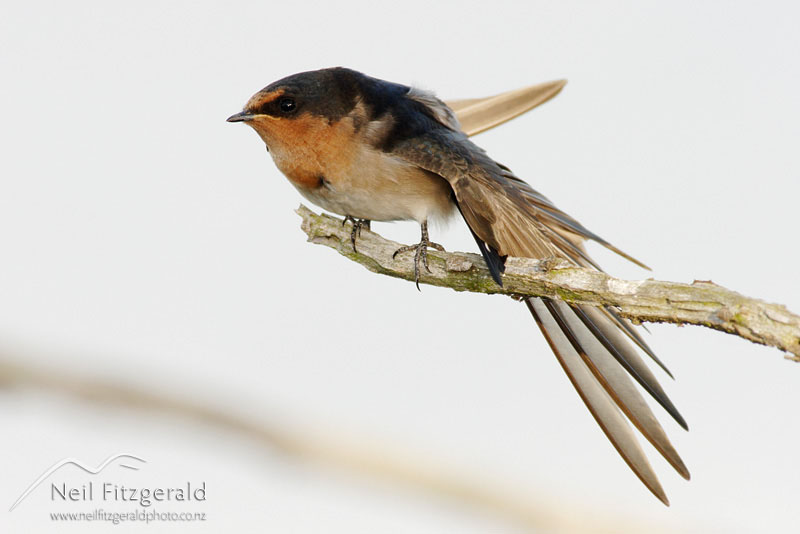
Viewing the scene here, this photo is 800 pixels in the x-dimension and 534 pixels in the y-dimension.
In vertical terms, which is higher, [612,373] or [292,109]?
[292,109]

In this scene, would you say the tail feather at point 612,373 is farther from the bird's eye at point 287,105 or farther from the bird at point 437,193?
the bird's eye at point 287,105

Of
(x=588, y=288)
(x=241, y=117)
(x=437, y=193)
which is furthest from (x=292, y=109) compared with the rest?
(x=588, y=288)

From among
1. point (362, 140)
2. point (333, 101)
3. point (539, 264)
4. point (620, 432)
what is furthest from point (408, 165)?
point (620, 432)

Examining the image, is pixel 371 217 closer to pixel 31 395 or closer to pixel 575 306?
pixel 575 306

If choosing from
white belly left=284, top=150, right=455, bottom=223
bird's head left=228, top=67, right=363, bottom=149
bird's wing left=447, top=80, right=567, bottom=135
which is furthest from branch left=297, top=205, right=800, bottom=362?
bird's wing left=447, top=80, right=567, bottom=135

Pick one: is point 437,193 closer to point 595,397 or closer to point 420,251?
point 420,251

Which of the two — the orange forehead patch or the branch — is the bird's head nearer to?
the orange forehead patch

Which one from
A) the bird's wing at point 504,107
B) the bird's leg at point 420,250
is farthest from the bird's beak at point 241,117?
the bird's wing at point 504,107
